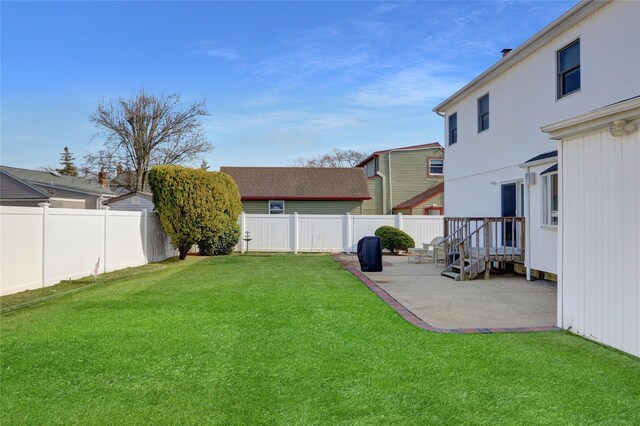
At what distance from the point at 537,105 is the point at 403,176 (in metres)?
16.7

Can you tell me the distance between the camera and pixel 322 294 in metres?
8.15

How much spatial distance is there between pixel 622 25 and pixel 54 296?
11.3m

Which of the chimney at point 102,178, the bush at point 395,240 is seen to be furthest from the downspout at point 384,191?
the chimney at point 102,178

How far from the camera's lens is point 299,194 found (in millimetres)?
23609

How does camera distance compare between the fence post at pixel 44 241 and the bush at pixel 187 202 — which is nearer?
the fence post at pixel 44 241

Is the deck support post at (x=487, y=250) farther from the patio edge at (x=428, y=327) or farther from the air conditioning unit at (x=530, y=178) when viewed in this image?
the patio edge at (x=428, y=327)

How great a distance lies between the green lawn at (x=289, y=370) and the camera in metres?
3.28

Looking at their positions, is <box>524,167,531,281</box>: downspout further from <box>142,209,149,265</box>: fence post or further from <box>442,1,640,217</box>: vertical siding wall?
<box>142,209,149,265</box>: fence post

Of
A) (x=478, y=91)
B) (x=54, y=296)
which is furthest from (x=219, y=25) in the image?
(x=54, y=296)

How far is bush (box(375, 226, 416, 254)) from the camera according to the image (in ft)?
57.2

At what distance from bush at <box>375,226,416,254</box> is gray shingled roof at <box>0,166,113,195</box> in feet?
63.0

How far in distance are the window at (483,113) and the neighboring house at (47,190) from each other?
67.9ft

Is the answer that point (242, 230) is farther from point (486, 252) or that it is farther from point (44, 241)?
point (486, 252)

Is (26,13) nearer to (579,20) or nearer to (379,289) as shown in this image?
(379,289)
